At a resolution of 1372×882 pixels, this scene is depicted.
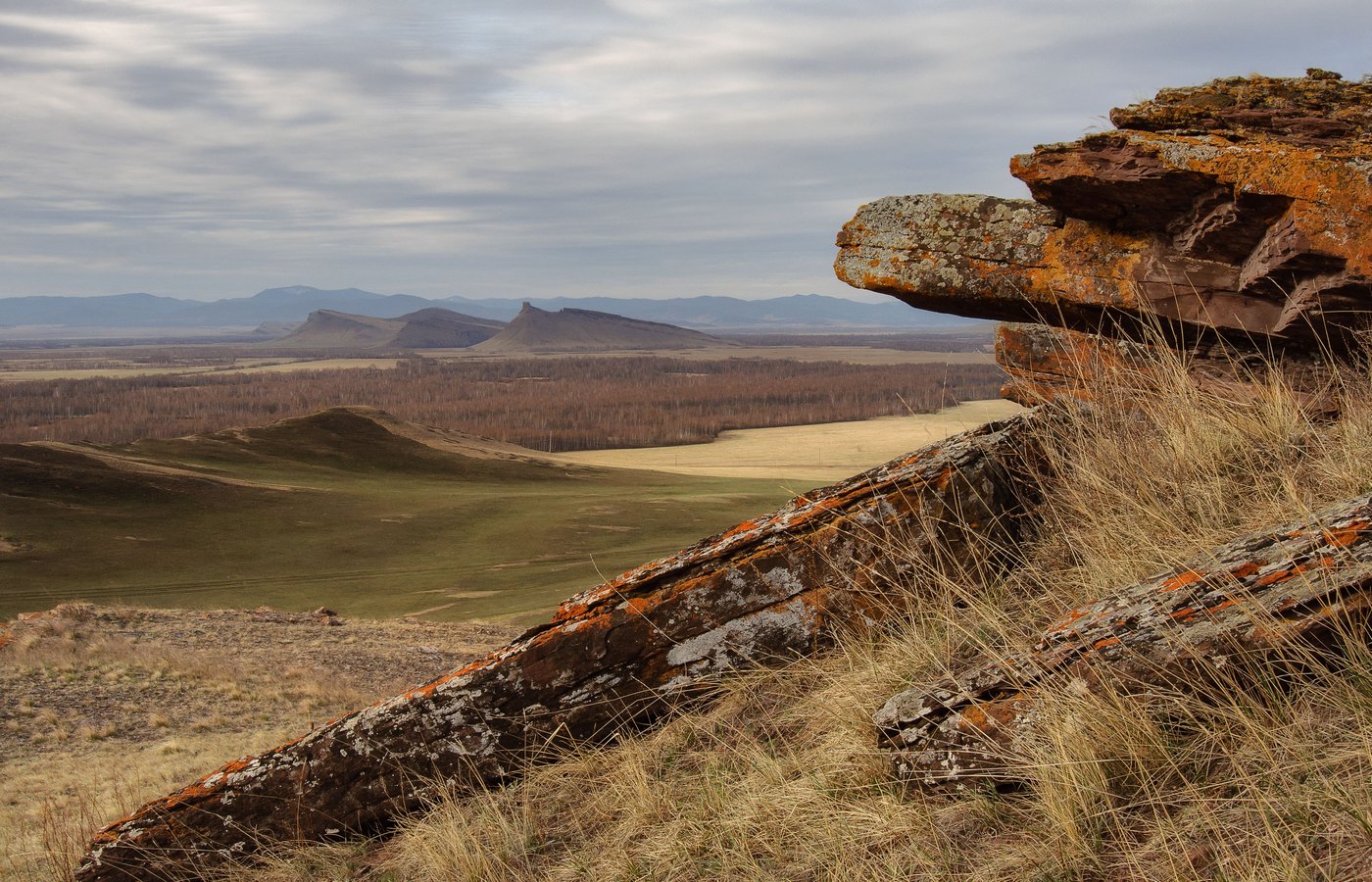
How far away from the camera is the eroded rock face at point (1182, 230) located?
21.0 ft

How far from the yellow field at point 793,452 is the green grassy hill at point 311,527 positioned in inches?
455

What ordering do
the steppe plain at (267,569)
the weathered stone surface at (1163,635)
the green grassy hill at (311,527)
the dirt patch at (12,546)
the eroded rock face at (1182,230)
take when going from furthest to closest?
1. the dirt patch at (12,546)
2. the green grassy hill at (311,527)
3. the steppe plain at (267,569)
4. the eroded rock face at (1182,230)
5. the weathered stone surface at (1163,635)

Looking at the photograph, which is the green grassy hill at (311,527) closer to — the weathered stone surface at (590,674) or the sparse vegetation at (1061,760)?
the weathered stone surface at (590,674)

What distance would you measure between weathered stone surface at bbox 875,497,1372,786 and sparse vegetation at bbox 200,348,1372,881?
9 cm

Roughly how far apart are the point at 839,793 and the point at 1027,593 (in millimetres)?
1684

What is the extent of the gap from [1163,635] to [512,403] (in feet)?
513

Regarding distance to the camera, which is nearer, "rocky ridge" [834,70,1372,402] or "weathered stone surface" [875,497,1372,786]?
"weathered stone surface" [875,497,1372,786]

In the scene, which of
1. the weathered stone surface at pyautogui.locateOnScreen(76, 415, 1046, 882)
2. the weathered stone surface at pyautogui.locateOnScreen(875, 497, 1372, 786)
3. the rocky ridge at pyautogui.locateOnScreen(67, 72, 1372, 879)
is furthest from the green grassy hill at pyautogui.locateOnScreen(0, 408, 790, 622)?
the weathered stone surface at pyautogui.locateOnScreen(875, 497, 1372, 786)

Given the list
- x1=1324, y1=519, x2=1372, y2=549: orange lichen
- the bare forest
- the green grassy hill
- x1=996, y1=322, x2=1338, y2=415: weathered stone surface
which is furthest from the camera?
the bare forest

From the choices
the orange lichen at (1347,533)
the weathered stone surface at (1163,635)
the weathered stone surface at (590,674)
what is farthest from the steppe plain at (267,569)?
the orange lichen at (1347,533)

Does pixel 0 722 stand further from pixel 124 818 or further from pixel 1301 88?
pixel 1301 88

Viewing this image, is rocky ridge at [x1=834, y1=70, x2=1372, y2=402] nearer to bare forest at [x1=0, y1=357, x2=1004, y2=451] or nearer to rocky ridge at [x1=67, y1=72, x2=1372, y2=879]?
rocky ridge at [x1=67, y1=72, x2=1372, y2=879]

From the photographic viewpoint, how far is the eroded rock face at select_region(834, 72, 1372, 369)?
639cm

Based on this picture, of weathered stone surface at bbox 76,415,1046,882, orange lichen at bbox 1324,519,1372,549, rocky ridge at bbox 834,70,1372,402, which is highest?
rocky ridge at bbox 834,70,1372,402
